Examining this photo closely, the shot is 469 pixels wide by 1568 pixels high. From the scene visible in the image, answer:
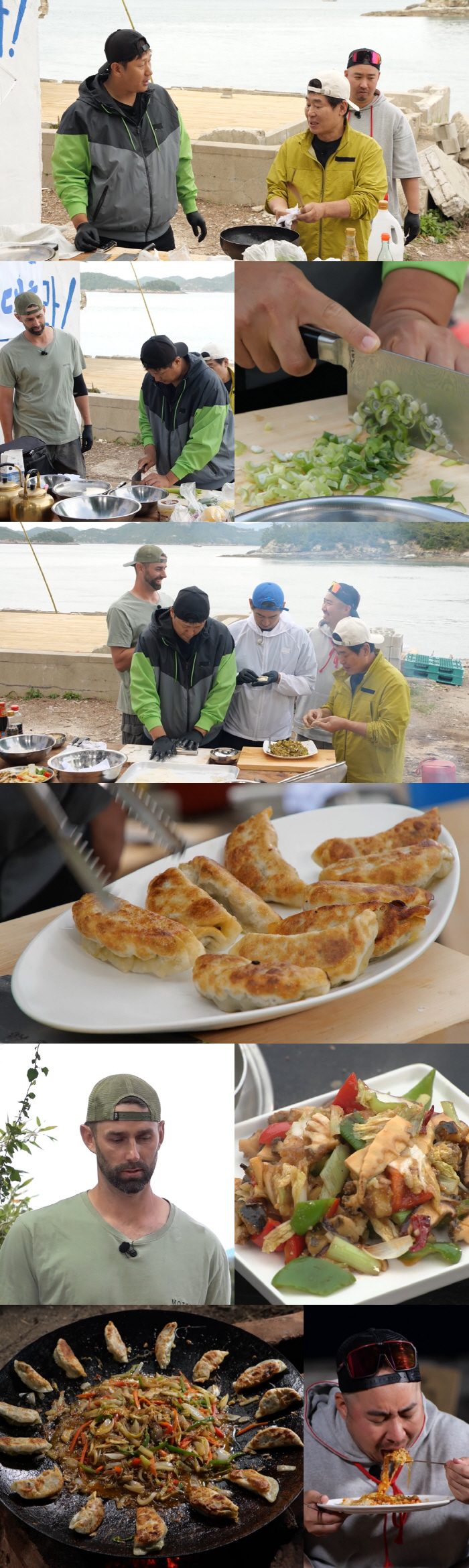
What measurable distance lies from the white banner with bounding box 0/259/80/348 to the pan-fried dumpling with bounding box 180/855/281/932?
225cm

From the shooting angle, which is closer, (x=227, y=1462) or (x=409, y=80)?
(x=227, y=1462)

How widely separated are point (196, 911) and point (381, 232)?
3034 mm

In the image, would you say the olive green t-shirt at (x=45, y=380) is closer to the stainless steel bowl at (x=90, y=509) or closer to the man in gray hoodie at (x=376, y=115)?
the stainless steel bowl at (x=90, y=509)

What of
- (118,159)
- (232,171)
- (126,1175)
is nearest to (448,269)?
(118,159)

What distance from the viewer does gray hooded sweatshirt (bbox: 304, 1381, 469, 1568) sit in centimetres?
269

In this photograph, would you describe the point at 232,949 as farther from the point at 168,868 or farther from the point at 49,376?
the point at 49,376

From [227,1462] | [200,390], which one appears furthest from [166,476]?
[227,1462]

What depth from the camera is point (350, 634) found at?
4.04 metres

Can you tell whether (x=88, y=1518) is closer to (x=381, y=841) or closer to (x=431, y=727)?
(x=381, y=841)

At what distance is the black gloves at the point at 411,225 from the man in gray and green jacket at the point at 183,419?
158 cm

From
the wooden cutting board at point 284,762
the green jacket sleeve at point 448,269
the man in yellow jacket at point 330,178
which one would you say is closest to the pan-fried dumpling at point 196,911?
the wooden cutting board at point 284,762

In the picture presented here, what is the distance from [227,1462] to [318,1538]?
0.31m

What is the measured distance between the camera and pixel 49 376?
4301 mm

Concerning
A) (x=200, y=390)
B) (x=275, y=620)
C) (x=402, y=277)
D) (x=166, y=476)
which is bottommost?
(x=275, y=620)
